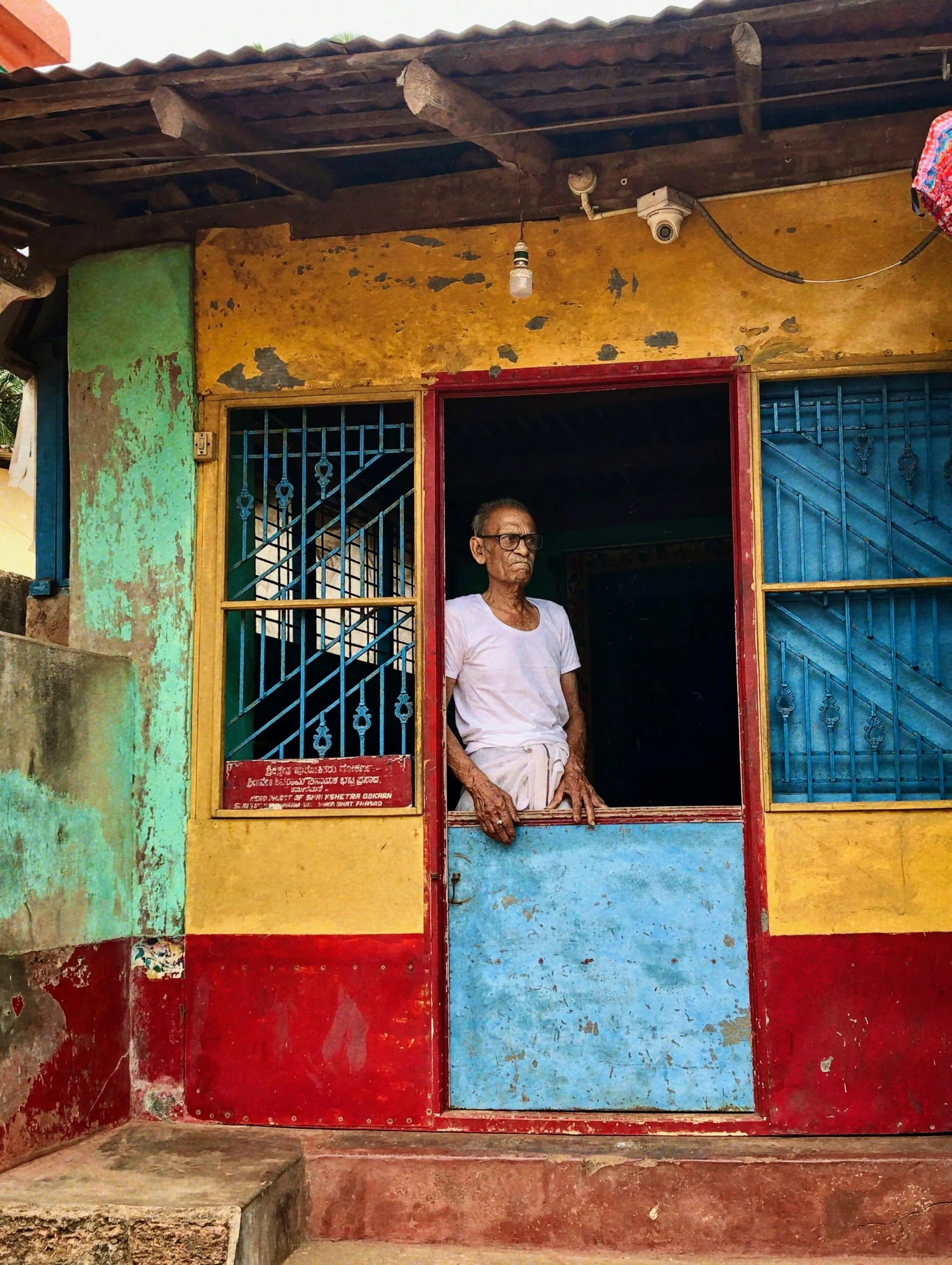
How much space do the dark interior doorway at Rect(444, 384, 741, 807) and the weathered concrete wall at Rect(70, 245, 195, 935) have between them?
3.27 metres

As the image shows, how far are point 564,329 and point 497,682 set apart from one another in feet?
4.85

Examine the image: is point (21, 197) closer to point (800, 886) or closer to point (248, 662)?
point (248, 662)

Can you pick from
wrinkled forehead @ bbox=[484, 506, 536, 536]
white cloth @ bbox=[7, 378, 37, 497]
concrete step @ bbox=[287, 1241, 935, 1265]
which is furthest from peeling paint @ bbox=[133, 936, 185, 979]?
white cloth @ bbox=[7, 378, 37, 497]

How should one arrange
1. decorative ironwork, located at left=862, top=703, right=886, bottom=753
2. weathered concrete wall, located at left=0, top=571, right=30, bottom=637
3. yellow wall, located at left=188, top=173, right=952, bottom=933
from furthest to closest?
weathered concrete wall, located at left=0, top=571, right=30, bottom=637
decorative ironwork, located at left=862, top=703, right=886, bottom=753
yellow wall, located at left=188, top=173, right=952, bottom=933

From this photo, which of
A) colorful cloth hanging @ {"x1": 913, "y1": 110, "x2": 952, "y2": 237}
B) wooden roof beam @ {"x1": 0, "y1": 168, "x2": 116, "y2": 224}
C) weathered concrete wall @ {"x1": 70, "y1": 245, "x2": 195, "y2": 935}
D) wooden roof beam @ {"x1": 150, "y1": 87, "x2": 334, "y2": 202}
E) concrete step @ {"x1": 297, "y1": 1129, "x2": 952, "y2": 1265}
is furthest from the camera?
weathered concrete wall @ {"x1": 70, "y1": 245, "x2": 195, "y2": 935}

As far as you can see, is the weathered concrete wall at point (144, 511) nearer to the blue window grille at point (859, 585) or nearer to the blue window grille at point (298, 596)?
the blue window grille at point (298, 596)

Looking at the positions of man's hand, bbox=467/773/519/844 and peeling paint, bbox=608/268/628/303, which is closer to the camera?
man's hand, bbox=467/773/519/844

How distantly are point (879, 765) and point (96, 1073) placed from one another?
10.3 ft

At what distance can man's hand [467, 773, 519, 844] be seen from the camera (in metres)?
5.07

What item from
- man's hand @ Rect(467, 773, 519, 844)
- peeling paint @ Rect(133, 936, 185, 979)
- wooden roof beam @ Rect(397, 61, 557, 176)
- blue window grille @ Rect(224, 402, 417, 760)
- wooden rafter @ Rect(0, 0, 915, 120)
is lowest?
peeling paint @ Rect(133, 936, 185, 979)

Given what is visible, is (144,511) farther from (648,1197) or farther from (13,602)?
(648,1197)

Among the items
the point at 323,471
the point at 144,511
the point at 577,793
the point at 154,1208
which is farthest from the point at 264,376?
the point at 154,1208

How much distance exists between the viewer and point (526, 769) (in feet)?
17.9

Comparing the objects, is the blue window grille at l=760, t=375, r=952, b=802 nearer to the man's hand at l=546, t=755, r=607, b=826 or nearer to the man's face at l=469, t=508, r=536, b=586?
the man's hand at l=546, t=755, r=607, b=826
